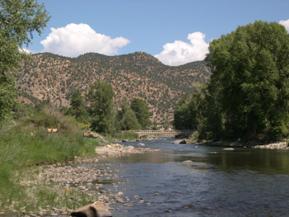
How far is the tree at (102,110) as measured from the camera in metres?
117

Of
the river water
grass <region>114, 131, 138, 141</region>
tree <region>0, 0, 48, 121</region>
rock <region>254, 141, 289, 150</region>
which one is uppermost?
tree <region>0, 0, 48, 121</region>

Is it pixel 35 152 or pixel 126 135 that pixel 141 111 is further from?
pixel 35 152

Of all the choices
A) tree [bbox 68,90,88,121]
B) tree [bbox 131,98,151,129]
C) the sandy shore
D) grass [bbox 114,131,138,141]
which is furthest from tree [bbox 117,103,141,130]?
the sandy shore

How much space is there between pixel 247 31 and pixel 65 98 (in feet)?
385

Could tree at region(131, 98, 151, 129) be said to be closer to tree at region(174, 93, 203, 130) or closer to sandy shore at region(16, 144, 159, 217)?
tree at region(174, 93, 203, 130)

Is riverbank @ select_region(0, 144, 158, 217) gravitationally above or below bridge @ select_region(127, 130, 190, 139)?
below

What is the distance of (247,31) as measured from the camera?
7706cm

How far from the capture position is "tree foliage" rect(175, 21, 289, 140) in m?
71.1

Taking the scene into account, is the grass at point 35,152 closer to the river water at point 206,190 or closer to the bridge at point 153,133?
the river water at point 206,190

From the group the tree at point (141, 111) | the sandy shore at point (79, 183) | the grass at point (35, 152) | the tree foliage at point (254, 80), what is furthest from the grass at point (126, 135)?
the sandy shore at point (79, 183)

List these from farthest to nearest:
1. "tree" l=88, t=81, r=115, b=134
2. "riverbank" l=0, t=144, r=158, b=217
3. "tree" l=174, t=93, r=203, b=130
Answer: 1. "tree" l=174, t=93, r=203, b=130
2. "tree" l=88, t=81, r=115, b=134
3. "riverbank" l=0, t=144, r=158, b=217

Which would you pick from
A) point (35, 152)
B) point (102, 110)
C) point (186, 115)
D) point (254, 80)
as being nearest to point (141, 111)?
point (186, 115)

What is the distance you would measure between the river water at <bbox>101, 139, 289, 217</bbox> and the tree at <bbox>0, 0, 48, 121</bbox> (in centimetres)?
710

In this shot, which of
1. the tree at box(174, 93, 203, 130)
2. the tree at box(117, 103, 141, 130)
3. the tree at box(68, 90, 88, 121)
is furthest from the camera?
the tree at box(117, 103, 141, 130)
